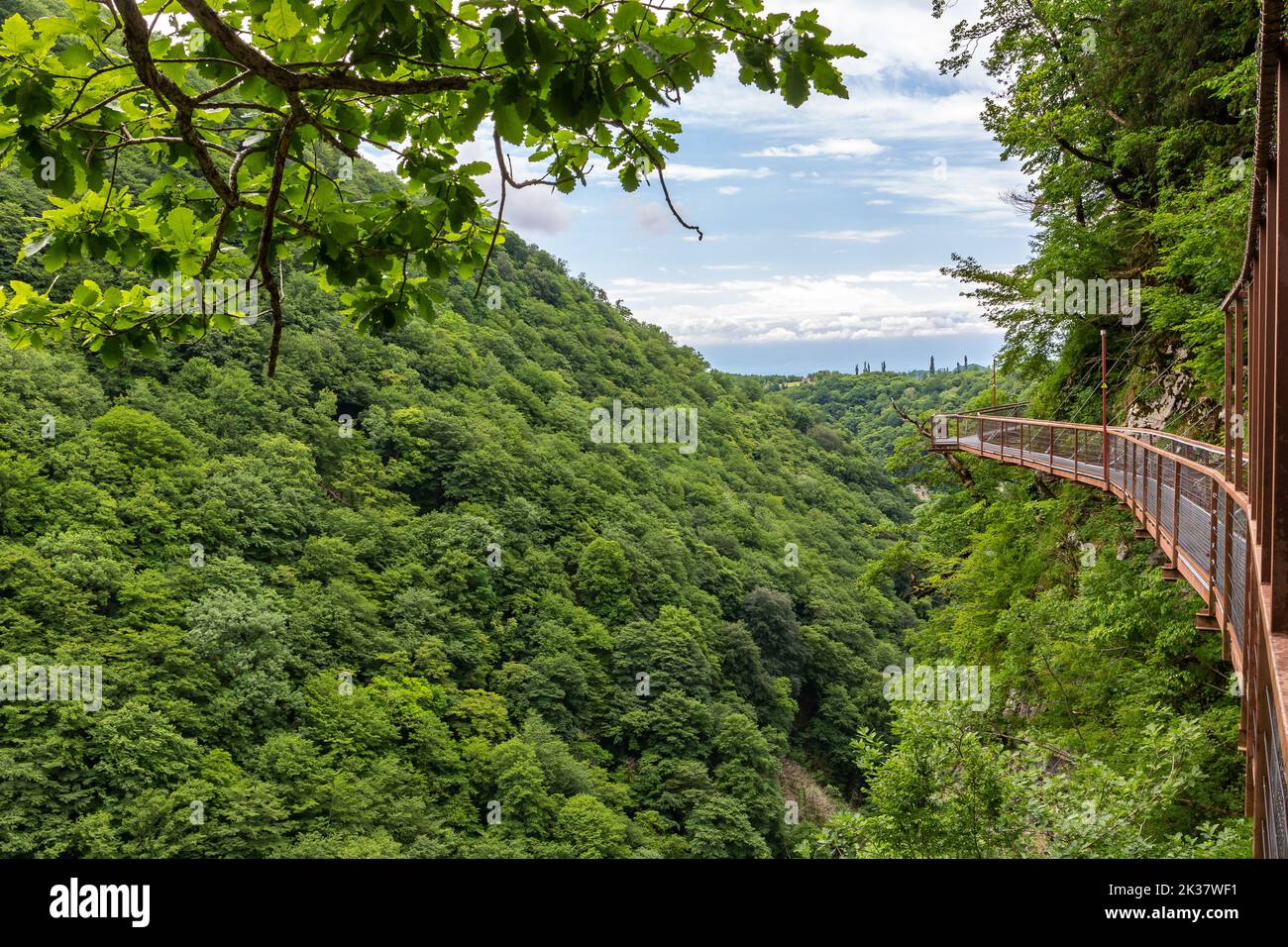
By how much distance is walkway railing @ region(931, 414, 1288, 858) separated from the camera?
2.33 meters

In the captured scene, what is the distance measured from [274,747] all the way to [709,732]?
2263cm

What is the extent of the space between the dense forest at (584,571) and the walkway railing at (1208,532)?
4.25ft

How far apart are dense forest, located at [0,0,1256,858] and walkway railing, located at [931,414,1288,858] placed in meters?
1.30

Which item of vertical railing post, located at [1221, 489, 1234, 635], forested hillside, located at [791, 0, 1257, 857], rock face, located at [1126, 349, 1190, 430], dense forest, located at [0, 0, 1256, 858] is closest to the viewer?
vertical railing post, located at [1221, 489, 1234, 635]

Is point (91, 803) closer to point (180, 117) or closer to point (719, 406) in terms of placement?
point (180, 117)

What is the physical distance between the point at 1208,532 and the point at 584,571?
48.5 m

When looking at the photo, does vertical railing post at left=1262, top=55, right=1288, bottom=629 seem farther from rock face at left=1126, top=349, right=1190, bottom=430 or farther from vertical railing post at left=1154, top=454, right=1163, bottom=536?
rock face at left=1126, top=349, right=1190, bottom=430

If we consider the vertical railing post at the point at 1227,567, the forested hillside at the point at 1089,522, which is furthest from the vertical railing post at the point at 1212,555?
the forested hillside at the point at 1089,522

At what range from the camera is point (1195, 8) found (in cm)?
1238

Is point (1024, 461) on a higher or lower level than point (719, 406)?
lower

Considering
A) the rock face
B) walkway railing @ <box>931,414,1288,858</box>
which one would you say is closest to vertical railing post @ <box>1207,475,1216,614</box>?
walkway railing @ <box>931,414,1288,858</box>

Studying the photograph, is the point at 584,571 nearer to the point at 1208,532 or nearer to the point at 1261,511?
the point at 1208,532
